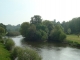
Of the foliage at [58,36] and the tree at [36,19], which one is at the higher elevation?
the tree at [36,19]

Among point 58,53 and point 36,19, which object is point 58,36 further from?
point 58,53

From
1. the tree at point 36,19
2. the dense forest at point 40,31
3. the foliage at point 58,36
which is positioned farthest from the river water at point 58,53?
the tree at point 36,19

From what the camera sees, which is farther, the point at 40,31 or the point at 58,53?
the point at 40,31

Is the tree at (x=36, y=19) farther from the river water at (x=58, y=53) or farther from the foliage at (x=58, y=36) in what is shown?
the river water at (x=58, y=53)

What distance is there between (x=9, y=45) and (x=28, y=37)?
46.1m

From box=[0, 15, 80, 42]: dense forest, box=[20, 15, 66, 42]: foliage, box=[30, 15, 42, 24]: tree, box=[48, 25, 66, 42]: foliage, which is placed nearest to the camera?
box=[48, 25, 66, 42]: foliage

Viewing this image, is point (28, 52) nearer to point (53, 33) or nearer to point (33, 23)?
point (53, 33)

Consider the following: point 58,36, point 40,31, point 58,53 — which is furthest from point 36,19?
point 58,53

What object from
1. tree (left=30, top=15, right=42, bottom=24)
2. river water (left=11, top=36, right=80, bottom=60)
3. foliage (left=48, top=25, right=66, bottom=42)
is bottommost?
river water (left=11, top=36, right=80, bottom=60)

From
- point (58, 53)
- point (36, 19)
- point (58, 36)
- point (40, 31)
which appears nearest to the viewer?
point (58, 53)

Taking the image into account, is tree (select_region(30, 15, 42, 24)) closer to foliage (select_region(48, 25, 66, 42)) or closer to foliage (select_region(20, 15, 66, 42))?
foliage (select_region(20, 15, 66, 42))

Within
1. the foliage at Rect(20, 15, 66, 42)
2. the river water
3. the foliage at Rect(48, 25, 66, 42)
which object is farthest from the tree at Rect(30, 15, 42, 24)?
the river water

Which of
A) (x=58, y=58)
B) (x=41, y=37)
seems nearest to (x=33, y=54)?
(x=58, y=58)

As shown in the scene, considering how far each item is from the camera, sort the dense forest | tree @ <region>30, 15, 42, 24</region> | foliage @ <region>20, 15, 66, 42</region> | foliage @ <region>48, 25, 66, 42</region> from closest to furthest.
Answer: foliage @ <region>48, 25, 66, 42</region> < the dense forest < foliage @ <region>20, 15, 66, 42</region> < tree @ <region>30, 15, 42, 24</region>
